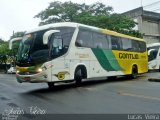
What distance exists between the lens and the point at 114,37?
20.3 m

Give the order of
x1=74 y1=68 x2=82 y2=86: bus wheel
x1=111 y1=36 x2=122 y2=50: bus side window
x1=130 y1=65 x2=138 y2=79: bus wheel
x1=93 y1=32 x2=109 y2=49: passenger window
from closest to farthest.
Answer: x1=74 y1=68 x2=82 y2=86: bus wheel → x1=93 y1=32 x2=109 y2=49: passenger window → x1=111 y1=36 x2=122 y2=50: bus side window → x1=130 y1=65 x2=138 y2=79: bus wheel

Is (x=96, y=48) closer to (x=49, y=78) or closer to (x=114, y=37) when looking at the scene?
(x=114, y=37)

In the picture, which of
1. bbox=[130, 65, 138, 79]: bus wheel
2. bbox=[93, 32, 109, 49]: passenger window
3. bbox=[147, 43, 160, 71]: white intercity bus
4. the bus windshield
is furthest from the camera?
bbox=[147, 43, 160, 71]: white intercity bus

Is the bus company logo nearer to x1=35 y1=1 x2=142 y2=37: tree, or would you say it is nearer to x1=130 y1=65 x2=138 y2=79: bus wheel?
x1=130 y1=65 x2=138 y2=79: bus wheel

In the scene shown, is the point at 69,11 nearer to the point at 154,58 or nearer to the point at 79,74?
the point at 154,58

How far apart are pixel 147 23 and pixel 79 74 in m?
33.2

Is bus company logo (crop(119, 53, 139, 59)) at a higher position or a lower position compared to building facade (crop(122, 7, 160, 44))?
lower

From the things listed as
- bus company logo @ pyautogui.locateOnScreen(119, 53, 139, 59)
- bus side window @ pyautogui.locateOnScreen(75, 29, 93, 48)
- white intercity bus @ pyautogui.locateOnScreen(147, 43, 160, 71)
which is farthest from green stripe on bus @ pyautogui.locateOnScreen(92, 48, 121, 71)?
white intercity bus @ pyautogui.locateOnScreen(147, 43, 160, 71)

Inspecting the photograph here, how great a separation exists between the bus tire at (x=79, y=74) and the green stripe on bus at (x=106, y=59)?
151 centimetres

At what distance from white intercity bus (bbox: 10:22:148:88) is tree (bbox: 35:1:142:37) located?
15694mm

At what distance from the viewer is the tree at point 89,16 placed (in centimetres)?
3612

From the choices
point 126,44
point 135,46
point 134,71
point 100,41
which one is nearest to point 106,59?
point 100,41

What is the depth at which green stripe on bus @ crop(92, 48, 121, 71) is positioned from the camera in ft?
58.9

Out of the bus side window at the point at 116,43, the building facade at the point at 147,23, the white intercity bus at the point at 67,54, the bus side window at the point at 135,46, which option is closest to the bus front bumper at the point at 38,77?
the white intercity bus at the point at 67,54
